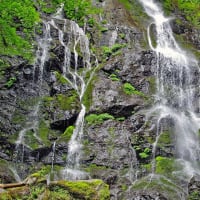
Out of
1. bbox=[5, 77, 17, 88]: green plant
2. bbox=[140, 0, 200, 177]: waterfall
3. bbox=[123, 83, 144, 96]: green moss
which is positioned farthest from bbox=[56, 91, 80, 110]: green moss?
bbox=[140, 0, 200, 177]: waterfall

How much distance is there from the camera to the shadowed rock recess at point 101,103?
54.6 ft

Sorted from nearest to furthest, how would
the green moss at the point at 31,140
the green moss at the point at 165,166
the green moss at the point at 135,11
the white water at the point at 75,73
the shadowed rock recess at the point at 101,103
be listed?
the shadowed rock recess at the point at 101,103
the green moss at the point at 165,166
the white water at the point at 75,73
the green moss at the point at 31,140
the green moss at the point at 135,11

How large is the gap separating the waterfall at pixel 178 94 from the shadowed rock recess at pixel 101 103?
59 millimetres

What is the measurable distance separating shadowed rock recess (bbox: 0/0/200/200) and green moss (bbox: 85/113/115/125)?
0.18 ft

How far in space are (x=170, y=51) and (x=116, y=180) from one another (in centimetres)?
1191

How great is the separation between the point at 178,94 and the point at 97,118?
5.44 meters

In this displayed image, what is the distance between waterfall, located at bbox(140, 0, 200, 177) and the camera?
18250mm

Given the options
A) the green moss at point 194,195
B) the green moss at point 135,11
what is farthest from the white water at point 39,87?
the green moss at point 135,11

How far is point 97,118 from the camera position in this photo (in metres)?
19.6

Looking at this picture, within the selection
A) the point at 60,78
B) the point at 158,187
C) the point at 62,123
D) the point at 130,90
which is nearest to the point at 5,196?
the point at 158,187

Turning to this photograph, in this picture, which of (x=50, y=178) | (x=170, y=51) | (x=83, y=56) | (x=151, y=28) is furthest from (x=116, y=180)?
(x=151, y=28)

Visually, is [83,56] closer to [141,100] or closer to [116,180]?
[141,100]

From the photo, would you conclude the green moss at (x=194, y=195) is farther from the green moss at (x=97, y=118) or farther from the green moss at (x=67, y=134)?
the green moss at (x=67, y=134)

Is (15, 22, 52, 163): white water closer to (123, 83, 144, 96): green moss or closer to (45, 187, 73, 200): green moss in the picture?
(123, 83, 144, 96): green moss
